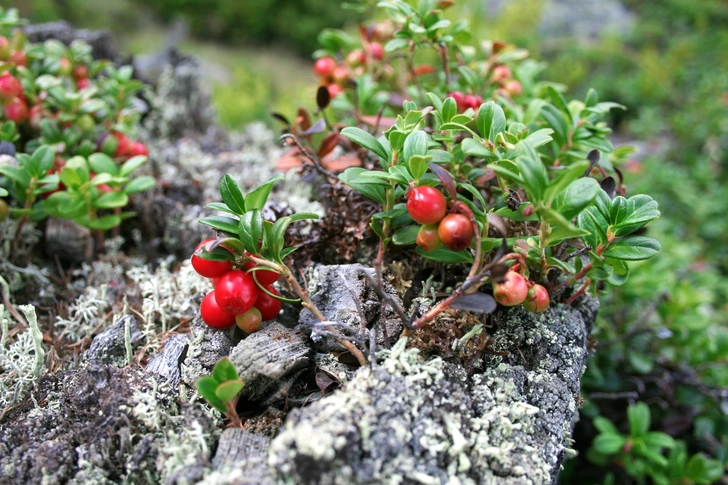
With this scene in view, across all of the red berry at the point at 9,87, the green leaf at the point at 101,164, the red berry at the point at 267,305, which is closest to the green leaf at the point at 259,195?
the red berry at the point at 267,305

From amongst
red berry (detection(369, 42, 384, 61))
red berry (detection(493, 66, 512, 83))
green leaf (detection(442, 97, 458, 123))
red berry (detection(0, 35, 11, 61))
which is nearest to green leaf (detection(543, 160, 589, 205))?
green leaf (detection(442, 97, 458, 123))

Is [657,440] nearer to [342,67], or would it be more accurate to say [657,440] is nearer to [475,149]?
[475,149]

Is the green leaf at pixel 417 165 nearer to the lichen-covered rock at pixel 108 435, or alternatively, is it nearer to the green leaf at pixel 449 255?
the green leaf at pixel 449 255

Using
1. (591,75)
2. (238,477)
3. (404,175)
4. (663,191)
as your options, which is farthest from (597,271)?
(591,75)

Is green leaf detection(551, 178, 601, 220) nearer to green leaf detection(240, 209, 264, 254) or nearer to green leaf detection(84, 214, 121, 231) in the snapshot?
green leaf detection(240, 209, 264, 254)

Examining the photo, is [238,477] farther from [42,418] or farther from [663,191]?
[663,191]
